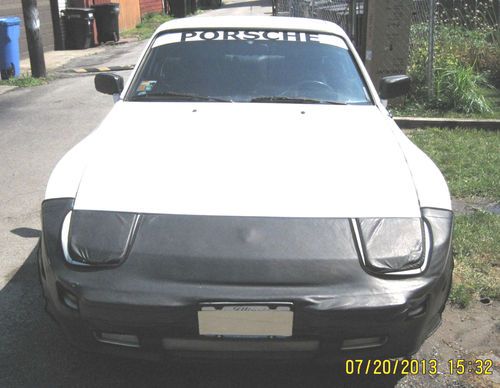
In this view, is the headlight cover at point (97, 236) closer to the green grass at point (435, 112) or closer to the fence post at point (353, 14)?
the green grass at point (435, 112)

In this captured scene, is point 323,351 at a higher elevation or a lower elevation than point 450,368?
higher

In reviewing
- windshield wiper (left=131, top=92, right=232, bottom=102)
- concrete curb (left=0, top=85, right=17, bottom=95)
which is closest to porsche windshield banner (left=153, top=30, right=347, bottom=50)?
windshield wiper (left=131, top=92, right=232, bottom=102)

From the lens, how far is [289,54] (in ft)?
12.6

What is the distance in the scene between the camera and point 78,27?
16375 mm

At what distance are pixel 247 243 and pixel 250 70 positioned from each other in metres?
1.74

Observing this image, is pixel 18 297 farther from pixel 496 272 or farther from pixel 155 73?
pixel 496 272

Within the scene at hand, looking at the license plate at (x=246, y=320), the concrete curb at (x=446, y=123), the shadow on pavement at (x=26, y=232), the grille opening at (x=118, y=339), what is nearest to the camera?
the license plate at (x=246, y=320)

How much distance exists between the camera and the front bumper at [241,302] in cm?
220

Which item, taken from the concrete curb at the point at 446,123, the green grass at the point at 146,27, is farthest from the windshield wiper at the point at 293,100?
the green grass at the point at 146,27

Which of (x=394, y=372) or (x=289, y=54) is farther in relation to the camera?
(x=289, y=54)

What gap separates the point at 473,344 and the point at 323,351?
1.19 metres

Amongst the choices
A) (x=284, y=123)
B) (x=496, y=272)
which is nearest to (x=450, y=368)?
(x=496, y=272)

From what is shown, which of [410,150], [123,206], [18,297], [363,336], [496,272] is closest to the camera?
[363,336]
